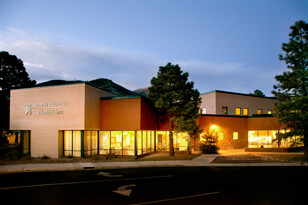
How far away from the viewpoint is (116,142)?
2488 centimetres

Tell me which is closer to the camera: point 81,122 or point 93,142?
point 81,122

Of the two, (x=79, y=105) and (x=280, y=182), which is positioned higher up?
(x=79, y=105)

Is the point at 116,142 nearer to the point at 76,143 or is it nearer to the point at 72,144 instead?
the point at 76,143

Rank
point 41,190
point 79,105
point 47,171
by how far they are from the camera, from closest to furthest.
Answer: point 41,190
point 47,171
point 79,105

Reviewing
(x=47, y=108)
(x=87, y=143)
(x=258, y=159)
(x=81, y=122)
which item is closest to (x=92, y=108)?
(x=81, y=122)

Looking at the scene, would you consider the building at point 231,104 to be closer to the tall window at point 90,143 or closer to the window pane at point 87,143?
the tall window at point 90,143

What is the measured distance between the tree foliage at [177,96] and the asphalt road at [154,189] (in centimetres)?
920

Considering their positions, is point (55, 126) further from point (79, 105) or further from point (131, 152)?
point (131, 152)

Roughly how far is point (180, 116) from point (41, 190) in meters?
16.6

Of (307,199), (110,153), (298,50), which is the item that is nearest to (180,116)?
(110,153)

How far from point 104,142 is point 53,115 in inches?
245

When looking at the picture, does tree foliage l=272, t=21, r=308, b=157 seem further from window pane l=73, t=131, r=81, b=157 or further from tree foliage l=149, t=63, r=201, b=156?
window pane l=73, t=131, r=81, b=157

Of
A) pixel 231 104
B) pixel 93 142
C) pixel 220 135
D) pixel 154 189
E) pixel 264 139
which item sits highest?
Answer: pixel 231 104

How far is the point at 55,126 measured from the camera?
24.1 meters
